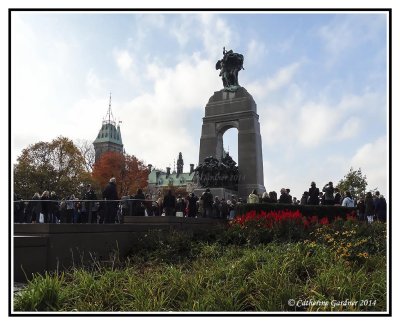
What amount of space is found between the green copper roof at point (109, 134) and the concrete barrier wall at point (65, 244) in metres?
100

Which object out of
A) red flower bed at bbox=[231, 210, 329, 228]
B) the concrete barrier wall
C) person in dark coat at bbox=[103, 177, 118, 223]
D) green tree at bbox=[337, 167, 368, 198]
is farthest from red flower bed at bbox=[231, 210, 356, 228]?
green tree at bbox=[337, 167, 368, 198]

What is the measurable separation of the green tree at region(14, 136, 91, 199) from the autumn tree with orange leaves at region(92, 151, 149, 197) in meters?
6.65

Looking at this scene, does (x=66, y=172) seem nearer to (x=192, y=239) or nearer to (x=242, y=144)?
(x=242, y=144)

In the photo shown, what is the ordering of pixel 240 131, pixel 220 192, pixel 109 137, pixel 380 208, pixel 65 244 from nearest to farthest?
pixel 65 244, pixel 380 208, pixel 220 192, pixel 240 131, pixel 109 137

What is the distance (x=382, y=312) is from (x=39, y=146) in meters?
52.0

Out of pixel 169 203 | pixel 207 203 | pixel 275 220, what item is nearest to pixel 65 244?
pixel 275 220

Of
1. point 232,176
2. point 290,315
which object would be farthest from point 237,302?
point 232,176

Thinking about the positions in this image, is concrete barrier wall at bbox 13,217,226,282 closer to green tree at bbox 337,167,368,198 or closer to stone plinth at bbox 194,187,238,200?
stone plinth at bbox 194,187,238,200

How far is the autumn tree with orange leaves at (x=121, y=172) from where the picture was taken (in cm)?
6209

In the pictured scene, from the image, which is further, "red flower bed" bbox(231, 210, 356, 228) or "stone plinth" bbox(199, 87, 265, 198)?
"stone plinth" bbox(199, 87, 265, 198)

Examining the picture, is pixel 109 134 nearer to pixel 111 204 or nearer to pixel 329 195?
pixel 329 195

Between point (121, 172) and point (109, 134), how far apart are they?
162 feet

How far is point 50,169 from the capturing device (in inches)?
2000

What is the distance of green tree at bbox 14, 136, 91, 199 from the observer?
48.1m
